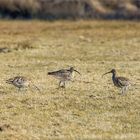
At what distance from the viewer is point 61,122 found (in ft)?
49.4

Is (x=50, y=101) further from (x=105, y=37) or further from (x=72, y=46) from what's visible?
(x=105, y=37)

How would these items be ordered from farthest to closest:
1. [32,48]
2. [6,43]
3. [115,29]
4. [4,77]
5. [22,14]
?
[22,14] → [115,29] → [6,43] → [32,48] → [4,77]

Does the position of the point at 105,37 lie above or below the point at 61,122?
below

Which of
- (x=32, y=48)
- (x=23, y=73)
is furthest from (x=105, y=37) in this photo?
(x=23, y=73)

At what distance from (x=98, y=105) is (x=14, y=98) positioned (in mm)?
2031

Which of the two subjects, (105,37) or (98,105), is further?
(105,37)

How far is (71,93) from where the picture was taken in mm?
18391

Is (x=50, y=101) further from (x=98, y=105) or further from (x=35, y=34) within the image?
(x=35, y=34)

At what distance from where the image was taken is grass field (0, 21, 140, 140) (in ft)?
47.3

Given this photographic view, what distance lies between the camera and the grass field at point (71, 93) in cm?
1442

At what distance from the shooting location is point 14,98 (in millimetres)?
17453

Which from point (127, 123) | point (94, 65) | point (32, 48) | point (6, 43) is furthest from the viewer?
point (6, 43)

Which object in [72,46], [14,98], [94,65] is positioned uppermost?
[14,98]

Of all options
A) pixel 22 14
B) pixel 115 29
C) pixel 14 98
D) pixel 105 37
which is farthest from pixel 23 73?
pixel 22 14
